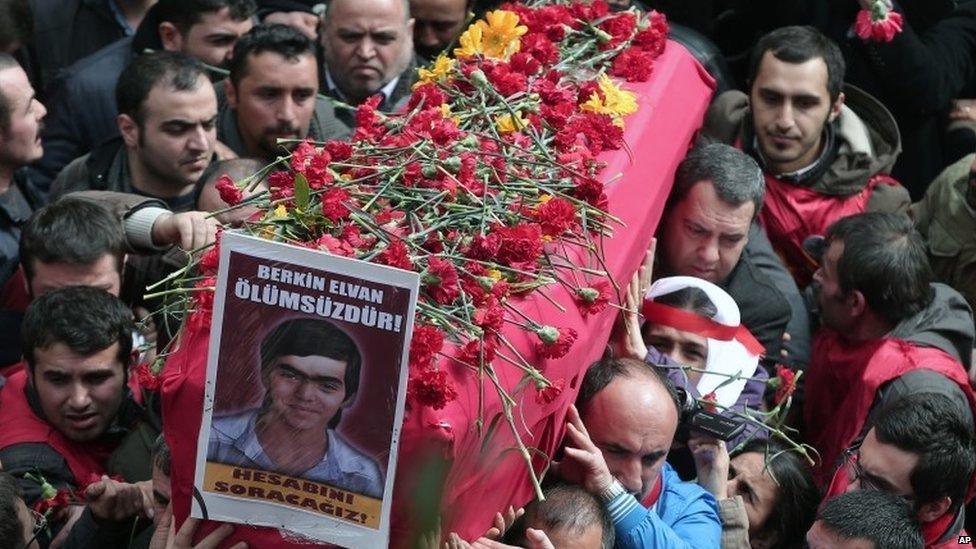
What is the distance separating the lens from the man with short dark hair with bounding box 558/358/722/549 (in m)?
4.34

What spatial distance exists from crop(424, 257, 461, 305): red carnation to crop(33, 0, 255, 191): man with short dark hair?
2.95m

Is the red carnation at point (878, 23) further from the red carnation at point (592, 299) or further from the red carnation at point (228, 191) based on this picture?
the red carnation at point (228, 191)

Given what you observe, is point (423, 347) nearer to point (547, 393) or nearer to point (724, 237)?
point (547, 393)

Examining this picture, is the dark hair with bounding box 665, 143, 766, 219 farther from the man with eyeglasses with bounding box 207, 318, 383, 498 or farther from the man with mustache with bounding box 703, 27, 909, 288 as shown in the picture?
the man with eyeglasses with bounding box 207, 318, 383, 498

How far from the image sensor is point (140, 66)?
20.3 ft

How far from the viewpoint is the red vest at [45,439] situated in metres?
4.88

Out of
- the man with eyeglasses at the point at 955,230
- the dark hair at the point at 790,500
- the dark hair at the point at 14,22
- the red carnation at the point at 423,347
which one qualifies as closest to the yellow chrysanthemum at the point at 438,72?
the dark hair at the point at 790,500

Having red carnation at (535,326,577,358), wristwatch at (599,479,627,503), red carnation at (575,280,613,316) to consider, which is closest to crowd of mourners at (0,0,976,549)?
wristwatch at (599,479,627,503)

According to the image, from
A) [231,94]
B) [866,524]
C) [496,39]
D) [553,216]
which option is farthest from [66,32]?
[866,524]

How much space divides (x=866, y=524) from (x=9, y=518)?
2050 millimetres

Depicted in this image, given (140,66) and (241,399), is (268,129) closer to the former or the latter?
(140,66)

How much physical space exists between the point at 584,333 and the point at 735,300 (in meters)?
1.30

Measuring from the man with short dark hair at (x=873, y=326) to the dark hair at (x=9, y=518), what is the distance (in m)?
2.42

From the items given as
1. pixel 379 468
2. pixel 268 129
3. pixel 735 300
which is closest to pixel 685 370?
pixel 735 300
